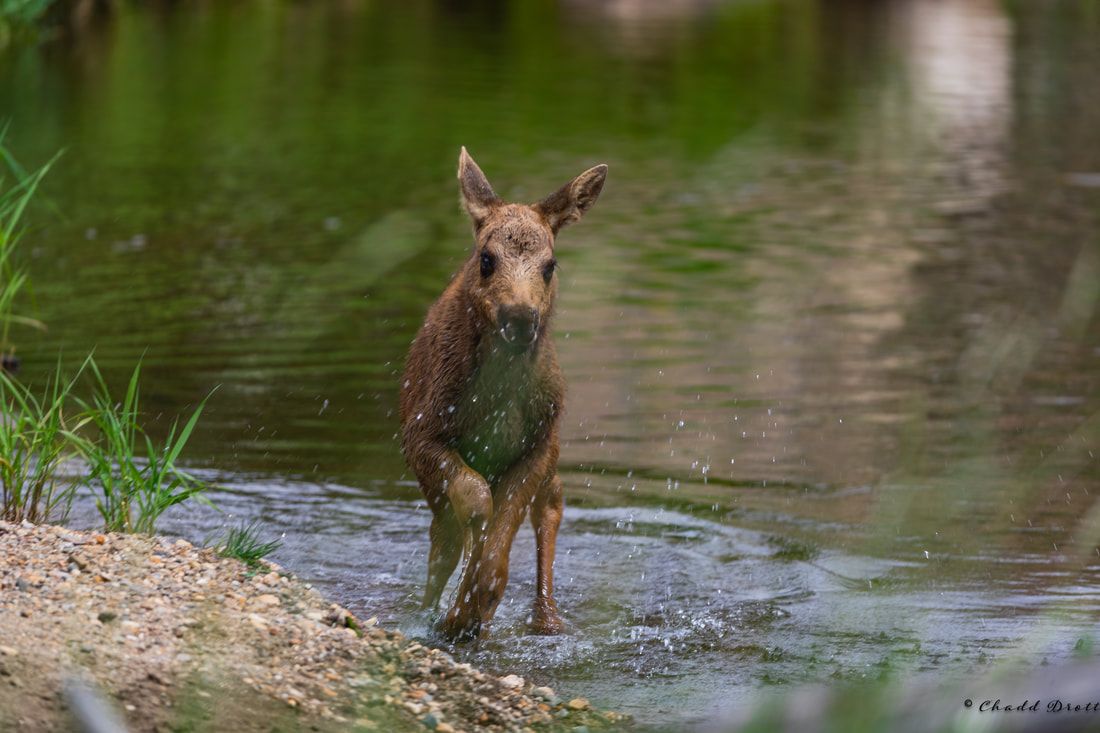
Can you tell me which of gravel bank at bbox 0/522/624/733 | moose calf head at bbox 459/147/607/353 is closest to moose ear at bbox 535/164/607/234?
moose calf head at bbox 459/147/607/353

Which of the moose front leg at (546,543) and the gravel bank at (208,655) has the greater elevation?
the gravel bank at (208,655)

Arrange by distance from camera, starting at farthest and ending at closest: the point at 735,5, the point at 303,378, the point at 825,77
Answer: the point at 735,5, the point at 825,77, the point at 303,378

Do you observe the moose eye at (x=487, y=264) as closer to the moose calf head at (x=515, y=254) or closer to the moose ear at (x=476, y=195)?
the moose calf head at (x=515, y=254)

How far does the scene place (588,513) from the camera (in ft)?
30.2

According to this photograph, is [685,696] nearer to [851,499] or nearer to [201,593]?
[201,593]

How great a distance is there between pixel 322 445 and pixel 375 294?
13.7 ft

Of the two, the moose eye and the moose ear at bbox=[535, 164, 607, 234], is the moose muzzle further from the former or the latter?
the moose ear at bbox=[535, 164, 607, 234]

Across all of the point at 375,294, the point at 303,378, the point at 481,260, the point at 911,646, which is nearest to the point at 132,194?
the point at 375,294

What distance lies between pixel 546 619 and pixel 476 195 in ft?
6.64

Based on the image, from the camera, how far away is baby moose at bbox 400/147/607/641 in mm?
7258

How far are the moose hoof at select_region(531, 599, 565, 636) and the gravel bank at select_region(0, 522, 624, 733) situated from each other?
83 centimetres

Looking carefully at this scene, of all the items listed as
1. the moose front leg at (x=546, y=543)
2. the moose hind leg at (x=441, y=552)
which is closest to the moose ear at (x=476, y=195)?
the moose front leg at (x=546, y=543)

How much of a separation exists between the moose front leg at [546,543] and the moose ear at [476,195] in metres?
1.28

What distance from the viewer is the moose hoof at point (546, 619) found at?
24.6 ft
